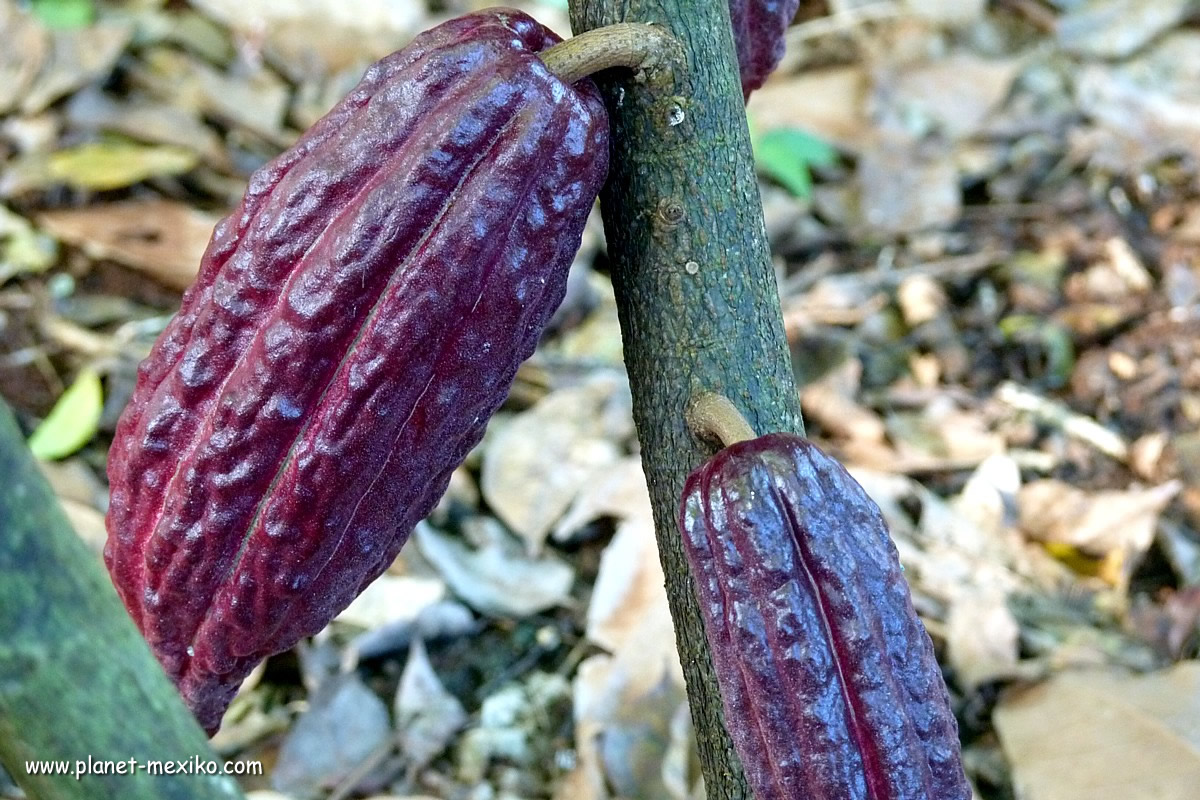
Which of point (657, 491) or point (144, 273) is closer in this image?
point (657, 491)

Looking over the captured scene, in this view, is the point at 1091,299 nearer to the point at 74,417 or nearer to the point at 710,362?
the point at 710,362

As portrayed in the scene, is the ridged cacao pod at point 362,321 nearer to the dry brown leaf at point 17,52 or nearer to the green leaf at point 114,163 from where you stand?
the green leaf at point 114,163

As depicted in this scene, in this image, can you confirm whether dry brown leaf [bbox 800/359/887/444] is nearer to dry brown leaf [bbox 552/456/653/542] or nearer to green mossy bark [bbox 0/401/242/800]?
dry brown leaf [bbox 552/456/653/542]

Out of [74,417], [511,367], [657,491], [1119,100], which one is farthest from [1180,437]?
[74,417]

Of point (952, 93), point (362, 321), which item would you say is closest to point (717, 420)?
point (362, 321)

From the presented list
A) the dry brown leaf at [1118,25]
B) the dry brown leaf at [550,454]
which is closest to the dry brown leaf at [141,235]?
the dry brown leaf at [550,454]

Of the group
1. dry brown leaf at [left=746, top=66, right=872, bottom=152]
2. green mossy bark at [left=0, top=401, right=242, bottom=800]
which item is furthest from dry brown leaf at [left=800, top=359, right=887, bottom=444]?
green mossy bark at [left=0, top=401, right=242, bottom=800]
